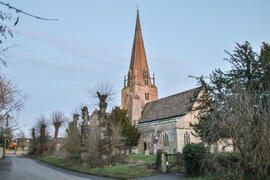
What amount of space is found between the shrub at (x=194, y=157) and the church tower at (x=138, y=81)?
1442 inches

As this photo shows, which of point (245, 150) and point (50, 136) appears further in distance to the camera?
point (50, 136)

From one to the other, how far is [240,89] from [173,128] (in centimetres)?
2481

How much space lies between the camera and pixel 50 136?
5425 cm

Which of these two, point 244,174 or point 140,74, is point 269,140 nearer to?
point 244,174

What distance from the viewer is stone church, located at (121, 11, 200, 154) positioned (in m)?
34.9

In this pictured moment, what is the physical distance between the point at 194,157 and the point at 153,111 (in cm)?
3259

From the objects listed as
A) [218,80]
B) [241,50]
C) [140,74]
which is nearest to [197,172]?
[218,80]

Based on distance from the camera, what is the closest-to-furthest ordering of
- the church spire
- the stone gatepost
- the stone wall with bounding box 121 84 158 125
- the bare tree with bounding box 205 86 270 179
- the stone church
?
the bare tree with bounding box 205 86 270 179, the stone gatepost, the stone church, the stone wall with bounding box 121 84 158 125, the church spire

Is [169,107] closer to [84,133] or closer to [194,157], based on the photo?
[84,133]

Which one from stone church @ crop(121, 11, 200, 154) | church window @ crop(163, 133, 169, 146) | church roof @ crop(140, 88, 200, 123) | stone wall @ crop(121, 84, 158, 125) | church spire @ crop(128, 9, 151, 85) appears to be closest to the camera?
stone church @ crop(121, 11, 200, 154)

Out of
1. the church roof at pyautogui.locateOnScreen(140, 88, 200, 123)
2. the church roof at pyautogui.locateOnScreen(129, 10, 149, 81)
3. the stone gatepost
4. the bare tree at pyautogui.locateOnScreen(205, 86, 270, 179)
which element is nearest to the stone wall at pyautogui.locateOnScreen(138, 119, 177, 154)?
the church roof at pyautogui.locateOnScreen(140, 88, 200, 123)

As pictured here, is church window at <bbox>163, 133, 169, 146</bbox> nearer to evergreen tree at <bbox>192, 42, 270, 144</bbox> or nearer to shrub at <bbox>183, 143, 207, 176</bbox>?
evergreen tree at <bbox>192, 42, 270, 144</bbox>

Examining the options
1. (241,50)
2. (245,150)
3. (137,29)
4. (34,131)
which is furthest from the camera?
(137,29)

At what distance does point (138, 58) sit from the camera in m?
61.4
